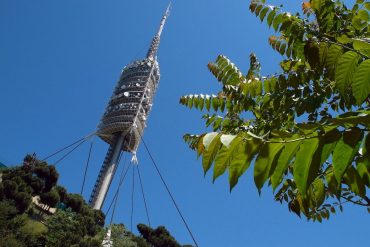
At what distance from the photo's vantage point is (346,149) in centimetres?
115

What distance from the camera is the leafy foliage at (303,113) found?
1.17 meters

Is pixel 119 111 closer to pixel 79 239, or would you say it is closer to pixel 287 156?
pixel 79 239

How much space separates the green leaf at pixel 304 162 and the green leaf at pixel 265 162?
0.11 m

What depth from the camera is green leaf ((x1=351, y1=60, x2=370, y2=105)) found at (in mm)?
1471

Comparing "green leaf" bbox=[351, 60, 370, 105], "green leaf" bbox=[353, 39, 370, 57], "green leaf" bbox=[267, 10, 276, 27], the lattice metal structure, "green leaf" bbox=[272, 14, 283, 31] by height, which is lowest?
"green leaf" bbox=[351, 60, 370, 105]

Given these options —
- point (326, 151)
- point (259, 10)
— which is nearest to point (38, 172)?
point (259, 10)

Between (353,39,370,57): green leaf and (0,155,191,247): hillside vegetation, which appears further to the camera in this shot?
(0,155,191,247): hillside vegetation

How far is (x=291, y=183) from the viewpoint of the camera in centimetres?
343

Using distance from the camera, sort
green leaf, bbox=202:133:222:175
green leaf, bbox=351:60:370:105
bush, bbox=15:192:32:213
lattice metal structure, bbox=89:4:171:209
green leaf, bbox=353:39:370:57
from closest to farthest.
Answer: green leaf, bbox=202:133:222:175 → green leaf, bbox=351:60:370:105 → green leaf, bbox=353:39:370:57 → bush, bbox=15:192:32:213 → lattice metal structure, bbox=89:4:171:209

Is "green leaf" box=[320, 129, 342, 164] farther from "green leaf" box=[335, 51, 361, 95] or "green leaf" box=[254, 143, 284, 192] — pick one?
"green leaf" box=[335, 51, 361, 95]

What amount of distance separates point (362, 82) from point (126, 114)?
57.3m

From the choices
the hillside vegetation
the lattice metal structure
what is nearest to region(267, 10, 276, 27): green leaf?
the hillside vegetation

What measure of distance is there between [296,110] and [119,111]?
5629cm

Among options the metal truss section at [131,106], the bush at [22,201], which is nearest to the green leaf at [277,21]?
the bush at [22,201]
